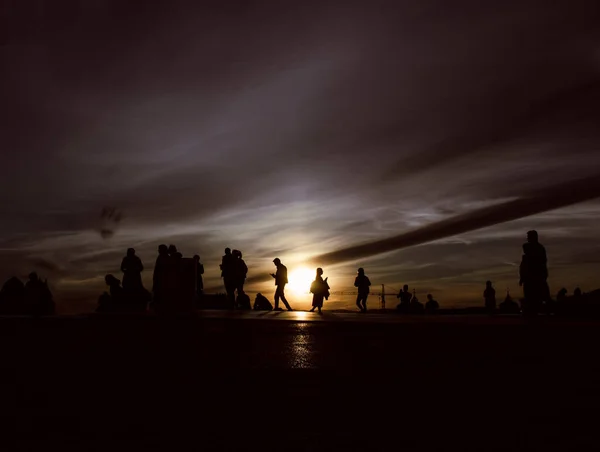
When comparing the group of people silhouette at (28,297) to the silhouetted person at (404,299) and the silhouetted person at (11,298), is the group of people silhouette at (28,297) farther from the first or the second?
the silhouetted person at (404,299)

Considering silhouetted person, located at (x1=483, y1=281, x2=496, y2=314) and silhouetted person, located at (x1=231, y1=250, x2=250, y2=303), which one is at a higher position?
silhouetted person, located at (x1=231, y1=250, x2=250, y2=303)

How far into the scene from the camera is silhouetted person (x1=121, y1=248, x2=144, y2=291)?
55.8 ft

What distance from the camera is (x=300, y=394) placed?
165 inches

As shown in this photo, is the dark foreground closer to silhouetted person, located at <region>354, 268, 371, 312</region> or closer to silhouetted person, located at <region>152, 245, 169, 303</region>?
silhouetted person, located at <region>152, 245, 169, 303</region>

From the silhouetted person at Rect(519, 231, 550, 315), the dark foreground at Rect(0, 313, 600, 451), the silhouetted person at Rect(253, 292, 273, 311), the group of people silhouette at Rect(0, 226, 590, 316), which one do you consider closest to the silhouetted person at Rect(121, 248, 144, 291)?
the group of people silhouette at Rect(0, 226, 590, 316)

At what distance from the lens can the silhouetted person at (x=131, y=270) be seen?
669 inches

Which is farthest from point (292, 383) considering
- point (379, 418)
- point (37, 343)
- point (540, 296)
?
point (540, 296)

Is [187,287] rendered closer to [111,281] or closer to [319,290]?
[111,281]

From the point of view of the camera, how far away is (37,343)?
7.61m

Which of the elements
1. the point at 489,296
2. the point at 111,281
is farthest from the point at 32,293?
the point at 489,296

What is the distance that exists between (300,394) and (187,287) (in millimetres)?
12959

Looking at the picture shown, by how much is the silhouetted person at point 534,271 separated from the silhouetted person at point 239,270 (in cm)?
948

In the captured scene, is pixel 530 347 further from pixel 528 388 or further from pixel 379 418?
pixel 379 418

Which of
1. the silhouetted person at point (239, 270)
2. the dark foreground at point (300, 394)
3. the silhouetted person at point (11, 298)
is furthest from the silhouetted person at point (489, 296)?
the silhouetted person at point (11, 298)
